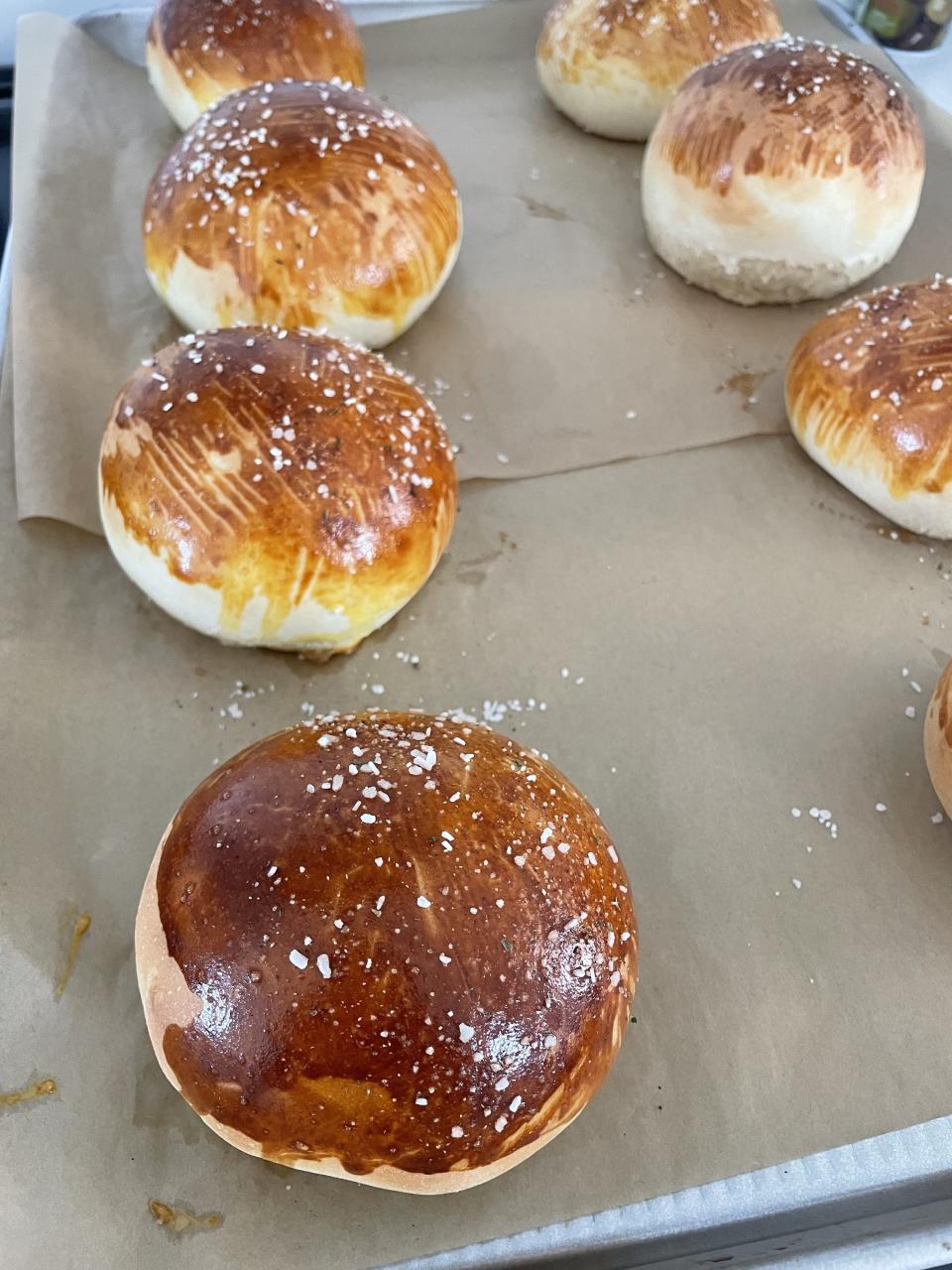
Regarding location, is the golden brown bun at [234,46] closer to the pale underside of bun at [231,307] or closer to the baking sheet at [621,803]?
the pale underside of bun at [231,307]

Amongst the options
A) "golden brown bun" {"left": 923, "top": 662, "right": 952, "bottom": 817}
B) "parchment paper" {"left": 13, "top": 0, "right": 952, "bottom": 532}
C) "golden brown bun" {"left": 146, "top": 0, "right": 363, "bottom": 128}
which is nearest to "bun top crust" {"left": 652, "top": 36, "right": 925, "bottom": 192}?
"parchment paper" {"left": 13, "top": 0, "right": 952, "bottom": 532}

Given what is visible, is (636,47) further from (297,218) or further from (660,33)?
(297,218)

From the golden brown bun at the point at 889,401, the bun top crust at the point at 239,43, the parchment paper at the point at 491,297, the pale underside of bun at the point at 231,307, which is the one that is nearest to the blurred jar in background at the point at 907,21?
the parchment paper at the point at 491,297

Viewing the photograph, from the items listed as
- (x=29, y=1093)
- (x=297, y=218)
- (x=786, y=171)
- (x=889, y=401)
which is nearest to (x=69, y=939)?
(x=29, y=1093)

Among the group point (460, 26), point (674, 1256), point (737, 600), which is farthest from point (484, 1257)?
point (460, 26)

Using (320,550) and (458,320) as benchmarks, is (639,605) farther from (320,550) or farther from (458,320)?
(458,320)

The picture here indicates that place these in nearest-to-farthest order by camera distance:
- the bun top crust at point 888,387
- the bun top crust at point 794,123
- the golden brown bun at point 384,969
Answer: the golden brown bun at point 384,969
the bun top crust at point 888,387
the bun top crust at point 794,123

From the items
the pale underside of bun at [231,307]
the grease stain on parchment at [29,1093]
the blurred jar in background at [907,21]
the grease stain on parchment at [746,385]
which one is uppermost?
the blurred jar in background at [907,21]
